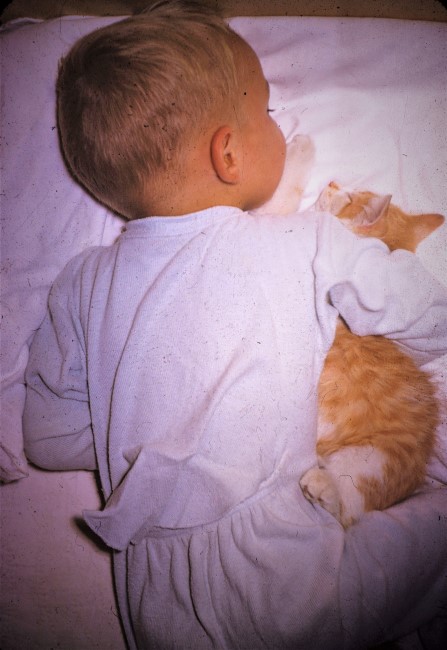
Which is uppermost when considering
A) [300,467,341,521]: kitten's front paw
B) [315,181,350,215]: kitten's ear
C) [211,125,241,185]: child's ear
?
[211,125,241,185]: child's ear

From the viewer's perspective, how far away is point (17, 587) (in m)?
0.86

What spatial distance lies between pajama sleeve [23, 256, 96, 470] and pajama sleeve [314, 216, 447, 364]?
0.51 m

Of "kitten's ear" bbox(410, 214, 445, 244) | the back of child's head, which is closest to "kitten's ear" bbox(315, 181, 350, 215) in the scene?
"kitten's ear" bbox(410, 214, 445, 244)

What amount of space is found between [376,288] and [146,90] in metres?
0.49

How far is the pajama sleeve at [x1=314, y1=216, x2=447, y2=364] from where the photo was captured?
67 cm

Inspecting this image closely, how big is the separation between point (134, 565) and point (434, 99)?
3.56 feet

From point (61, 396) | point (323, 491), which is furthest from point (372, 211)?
point (61, 396)

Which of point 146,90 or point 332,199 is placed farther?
point 332,199

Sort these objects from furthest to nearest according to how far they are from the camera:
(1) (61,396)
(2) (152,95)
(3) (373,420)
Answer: (1) (61,396), (3) (373,420), (2) (152,95)

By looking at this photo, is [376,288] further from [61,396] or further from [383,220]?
[61,396]

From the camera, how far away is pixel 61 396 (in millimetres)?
860

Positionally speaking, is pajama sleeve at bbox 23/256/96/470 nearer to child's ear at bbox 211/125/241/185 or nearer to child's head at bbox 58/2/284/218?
child's head at bbox 58/2/284/218

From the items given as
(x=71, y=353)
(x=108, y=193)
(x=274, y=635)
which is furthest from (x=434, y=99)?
(x=274, y=635)

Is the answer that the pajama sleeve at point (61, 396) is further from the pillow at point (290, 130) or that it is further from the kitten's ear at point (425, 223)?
the kitten's ear at point (425, 223)
